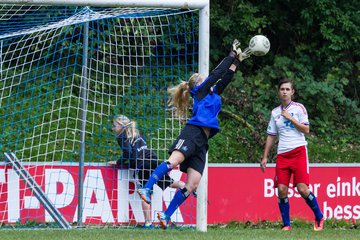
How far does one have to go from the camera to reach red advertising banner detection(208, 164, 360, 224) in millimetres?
11750

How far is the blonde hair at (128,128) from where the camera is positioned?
10883 mm

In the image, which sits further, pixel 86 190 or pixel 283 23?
pixel 283 23

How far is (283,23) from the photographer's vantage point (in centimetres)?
1800

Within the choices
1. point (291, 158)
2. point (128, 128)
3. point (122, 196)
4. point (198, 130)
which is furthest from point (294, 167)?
point (122, 196)

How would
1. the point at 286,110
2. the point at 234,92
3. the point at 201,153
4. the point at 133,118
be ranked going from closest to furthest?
the point at 201,153
the point at 286,110
the point at 133,118
the point at 234,92

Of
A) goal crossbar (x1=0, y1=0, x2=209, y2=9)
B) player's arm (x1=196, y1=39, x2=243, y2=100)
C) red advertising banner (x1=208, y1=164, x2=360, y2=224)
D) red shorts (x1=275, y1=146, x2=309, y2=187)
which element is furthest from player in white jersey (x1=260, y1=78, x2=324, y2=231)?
red advertising banner (x1=208, y1=164, x2=360, y2=224)

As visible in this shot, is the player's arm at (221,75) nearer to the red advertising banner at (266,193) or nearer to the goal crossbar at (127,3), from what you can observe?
the goal crossbar at (127,3)

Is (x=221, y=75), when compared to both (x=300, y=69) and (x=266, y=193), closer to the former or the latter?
(x=266, y=193)

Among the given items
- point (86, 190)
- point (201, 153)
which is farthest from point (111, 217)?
point (201, 153)

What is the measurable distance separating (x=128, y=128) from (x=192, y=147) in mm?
1964

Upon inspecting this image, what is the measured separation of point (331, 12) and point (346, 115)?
6.49 ft

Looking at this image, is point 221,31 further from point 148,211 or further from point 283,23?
point 148,211

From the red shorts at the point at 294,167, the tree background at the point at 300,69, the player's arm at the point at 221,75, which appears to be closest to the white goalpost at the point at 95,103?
the player's arm at the point at 221,75

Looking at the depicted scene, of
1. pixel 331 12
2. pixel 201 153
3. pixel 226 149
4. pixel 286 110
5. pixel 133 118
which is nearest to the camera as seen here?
pixel 201 153
